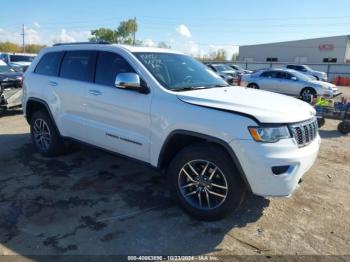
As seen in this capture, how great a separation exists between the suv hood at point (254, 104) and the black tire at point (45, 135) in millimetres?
2723

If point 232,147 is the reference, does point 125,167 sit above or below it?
below

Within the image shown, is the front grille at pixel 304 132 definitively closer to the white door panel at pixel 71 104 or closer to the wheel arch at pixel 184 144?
the wheel arch at pixel 184 144

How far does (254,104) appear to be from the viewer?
367 centimetres

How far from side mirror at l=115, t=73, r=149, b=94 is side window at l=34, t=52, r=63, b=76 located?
1.91 metres

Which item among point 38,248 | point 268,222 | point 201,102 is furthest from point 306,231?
point 38,248

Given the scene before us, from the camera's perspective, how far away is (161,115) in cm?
397

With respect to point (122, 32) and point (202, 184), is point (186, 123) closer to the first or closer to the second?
point (202, 184)

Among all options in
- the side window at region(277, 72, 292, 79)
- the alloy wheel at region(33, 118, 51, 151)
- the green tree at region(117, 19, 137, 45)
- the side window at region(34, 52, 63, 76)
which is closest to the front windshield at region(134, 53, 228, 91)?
the side window at region(34, 52, 63, 76)

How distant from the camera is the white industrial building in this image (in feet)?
177

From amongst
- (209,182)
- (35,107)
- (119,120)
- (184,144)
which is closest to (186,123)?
(184,144)

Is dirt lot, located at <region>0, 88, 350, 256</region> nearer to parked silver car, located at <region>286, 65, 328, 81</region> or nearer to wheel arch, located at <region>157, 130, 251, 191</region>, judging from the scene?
wheel arch, located at <region>157, 130, 251, 191</region>

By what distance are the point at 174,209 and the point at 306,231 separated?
1478 millimetres

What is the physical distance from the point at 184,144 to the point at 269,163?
1098mm

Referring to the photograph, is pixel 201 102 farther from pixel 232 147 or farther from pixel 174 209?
pixel 174 209
